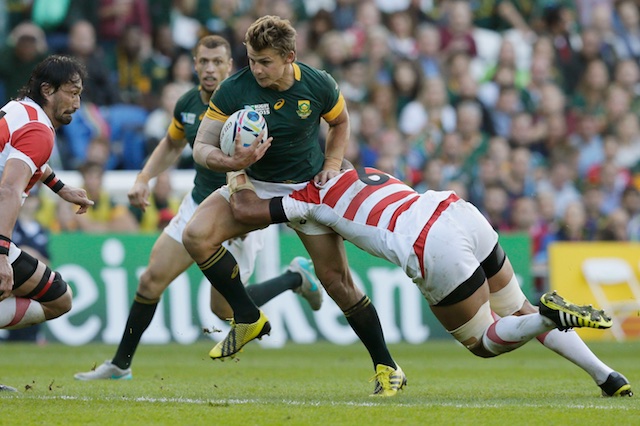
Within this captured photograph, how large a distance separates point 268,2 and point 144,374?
9.29 meters

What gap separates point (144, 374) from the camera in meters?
9.49

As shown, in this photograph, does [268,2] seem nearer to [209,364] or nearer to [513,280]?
[209,364]

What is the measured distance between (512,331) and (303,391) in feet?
5.58

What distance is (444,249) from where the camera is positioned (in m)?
6.93

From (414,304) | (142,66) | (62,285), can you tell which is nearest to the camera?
(62,285)

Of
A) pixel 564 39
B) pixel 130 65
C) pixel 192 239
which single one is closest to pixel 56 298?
pixel 192 239

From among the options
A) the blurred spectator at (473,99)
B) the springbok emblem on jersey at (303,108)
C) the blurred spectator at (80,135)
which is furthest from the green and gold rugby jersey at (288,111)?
the blurred spectator at (473,99)

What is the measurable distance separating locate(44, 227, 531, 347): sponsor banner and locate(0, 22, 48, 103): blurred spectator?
2.65m

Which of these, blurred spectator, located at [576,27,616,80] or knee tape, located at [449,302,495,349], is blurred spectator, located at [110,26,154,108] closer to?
blurred spectator, located at [576,27,616,80]

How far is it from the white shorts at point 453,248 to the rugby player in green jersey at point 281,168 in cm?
71

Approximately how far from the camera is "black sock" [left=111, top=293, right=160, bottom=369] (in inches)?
354

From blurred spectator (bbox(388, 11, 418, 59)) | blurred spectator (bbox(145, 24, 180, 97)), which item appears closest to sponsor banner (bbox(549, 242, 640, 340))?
blurred spectator (bbox(388, 11, 418, 59))

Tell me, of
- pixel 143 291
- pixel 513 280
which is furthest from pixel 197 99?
pixel 513 280

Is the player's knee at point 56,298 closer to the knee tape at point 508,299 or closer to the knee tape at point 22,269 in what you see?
Answer: the knee tape at point 22,269
